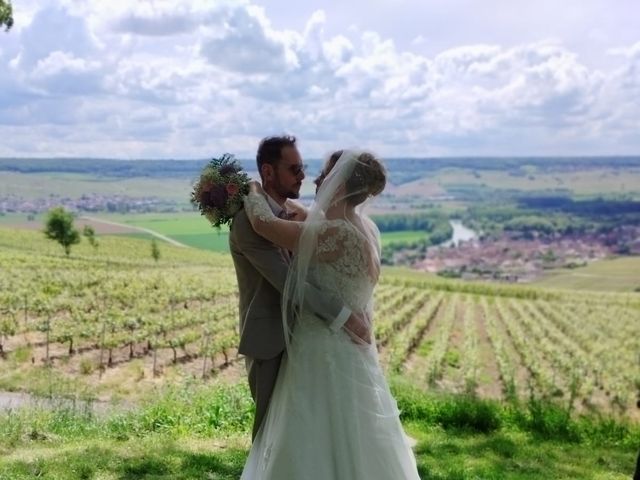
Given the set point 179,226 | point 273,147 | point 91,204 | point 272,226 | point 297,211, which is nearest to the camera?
point 272,226

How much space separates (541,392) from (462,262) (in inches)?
403

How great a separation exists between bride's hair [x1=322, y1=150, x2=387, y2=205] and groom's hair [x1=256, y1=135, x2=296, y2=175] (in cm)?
22

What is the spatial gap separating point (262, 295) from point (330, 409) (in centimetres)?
54

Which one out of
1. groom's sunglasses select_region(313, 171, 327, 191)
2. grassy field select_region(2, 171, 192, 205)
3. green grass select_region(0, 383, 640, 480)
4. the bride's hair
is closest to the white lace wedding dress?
the bride's hair

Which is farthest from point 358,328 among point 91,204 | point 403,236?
point 403,236

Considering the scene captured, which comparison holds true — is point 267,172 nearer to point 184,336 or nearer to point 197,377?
point 197,377

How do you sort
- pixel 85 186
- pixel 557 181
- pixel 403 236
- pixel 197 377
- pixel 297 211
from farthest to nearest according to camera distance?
pixel 557 181, pixel 403 236, pixel 85 186, pixel 197 377, pixel 297 211

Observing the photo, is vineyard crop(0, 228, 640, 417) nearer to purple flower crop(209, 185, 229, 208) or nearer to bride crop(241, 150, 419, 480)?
bride crop(241, 150, 419, 480)

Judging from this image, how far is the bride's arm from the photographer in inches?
105

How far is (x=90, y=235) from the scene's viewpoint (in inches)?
426

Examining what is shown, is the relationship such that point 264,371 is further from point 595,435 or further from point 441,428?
point 595,435

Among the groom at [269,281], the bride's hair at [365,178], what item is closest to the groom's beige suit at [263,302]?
the groom at [269,281]

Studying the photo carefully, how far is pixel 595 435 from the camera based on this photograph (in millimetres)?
6824

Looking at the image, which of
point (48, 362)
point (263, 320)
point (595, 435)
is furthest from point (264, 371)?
point (48, 362)
